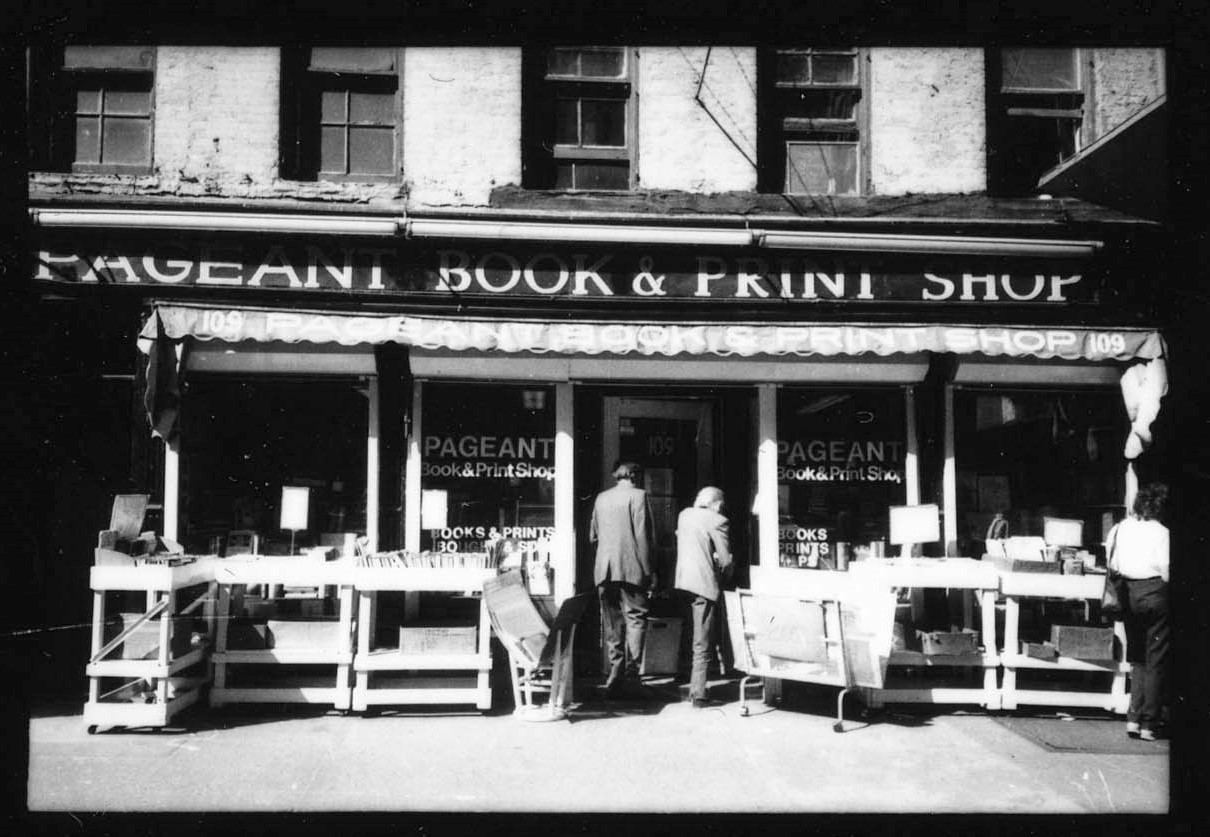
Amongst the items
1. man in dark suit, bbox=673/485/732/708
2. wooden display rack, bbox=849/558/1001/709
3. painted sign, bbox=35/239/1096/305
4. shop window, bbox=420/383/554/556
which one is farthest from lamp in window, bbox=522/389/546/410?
wooden display rack, bbox=849/558/1001/709

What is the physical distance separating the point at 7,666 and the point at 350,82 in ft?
22.2

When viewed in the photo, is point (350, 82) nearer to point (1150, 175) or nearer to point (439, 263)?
point (439, 263)

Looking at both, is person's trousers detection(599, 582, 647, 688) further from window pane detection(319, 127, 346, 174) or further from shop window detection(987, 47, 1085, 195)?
shop window detection(987, 47, 1085, 195)

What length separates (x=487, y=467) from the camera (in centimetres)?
729

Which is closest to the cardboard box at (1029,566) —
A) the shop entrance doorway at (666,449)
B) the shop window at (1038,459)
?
the shop window at (1038,459)

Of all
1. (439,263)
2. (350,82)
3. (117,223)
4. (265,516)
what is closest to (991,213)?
(439,263)

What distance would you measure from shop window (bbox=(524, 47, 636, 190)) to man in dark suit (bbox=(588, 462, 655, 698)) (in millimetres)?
3103

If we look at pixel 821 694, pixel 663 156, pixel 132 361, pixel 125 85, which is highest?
pixel 125 85

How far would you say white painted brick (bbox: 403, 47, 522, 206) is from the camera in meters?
7.38

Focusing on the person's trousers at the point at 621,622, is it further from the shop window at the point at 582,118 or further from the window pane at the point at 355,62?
the window pane at the point at 355,62

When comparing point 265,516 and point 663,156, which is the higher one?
point 663,156

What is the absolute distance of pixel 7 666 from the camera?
210cm
